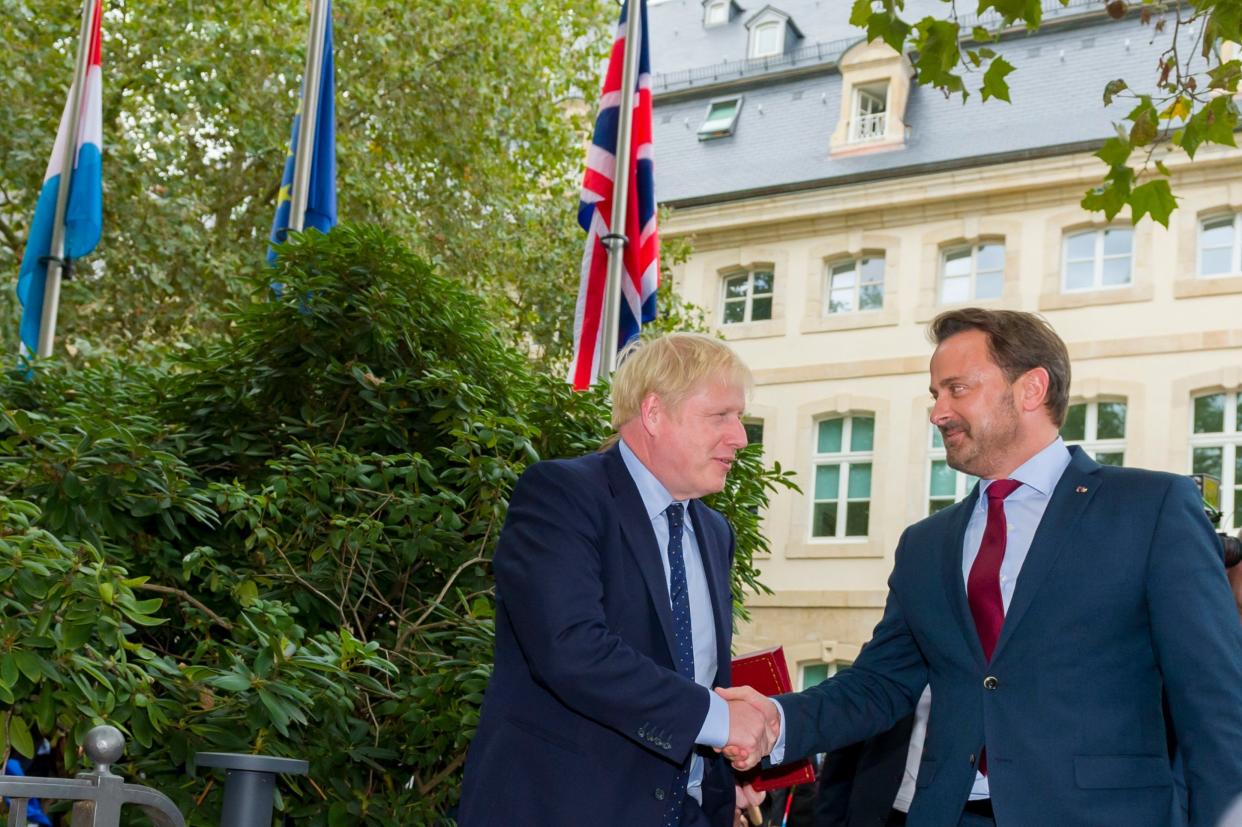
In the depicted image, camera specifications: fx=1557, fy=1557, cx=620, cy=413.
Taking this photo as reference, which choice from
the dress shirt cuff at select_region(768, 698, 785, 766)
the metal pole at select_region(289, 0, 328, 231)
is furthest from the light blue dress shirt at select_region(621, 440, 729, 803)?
the metal pole at select_region(289, 0, 328, 231)

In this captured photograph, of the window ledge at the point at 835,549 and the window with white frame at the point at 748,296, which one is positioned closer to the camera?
the window ledge at the point at 835,549

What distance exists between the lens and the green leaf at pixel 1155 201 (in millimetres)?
6863

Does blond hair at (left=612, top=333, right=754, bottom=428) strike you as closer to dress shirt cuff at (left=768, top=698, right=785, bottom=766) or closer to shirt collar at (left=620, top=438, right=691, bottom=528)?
shirt collar at (left=620, top=438, right=691, bottom=528)

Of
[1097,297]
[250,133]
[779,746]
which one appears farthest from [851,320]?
[779,746]

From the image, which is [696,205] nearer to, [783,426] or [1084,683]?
[783,426]

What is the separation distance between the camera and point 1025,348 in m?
4.06

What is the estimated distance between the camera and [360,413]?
6688 millimetres

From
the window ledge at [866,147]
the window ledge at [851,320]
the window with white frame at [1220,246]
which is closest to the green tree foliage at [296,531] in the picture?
the window with white frame at [1220,246]

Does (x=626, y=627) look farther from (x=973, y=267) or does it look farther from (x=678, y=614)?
(x=973, y=267)

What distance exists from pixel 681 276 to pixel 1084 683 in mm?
28266

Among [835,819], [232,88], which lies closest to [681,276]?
[232,88]

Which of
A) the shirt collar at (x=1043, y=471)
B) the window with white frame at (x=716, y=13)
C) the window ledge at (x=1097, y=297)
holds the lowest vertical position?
the shirt collar at (x=1043, y=471)

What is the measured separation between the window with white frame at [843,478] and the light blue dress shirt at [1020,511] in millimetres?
24753

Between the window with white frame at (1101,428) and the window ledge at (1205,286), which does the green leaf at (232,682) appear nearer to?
the window with white frame at (1101,428)
